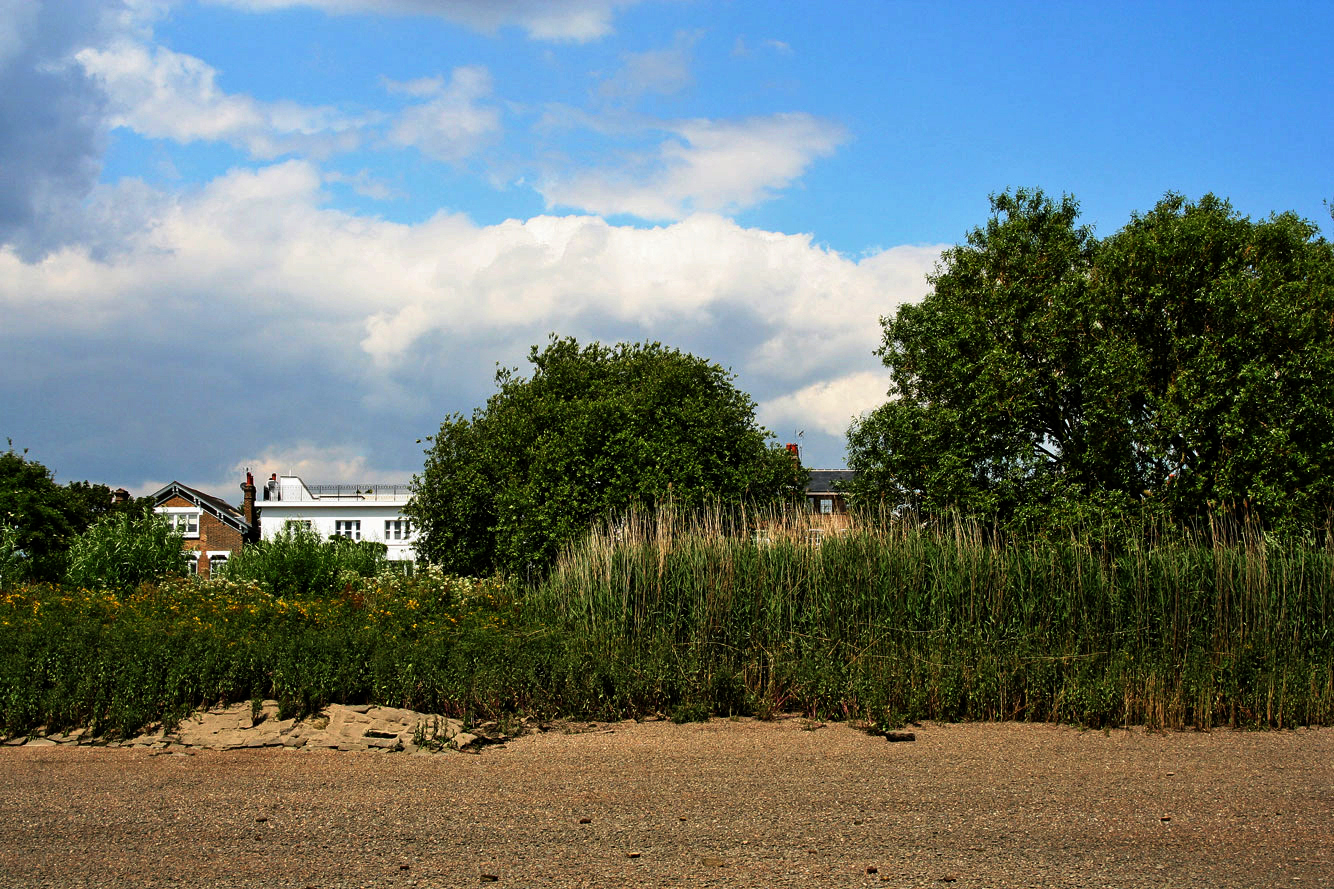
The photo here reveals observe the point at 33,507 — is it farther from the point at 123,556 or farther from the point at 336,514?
the point at 336,514

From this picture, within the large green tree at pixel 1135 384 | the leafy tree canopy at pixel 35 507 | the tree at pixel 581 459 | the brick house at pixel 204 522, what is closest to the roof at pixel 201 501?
the brick house at pixel 204 522

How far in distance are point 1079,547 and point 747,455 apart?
11536mm

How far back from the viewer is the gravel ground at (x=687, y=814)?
488 centimetres

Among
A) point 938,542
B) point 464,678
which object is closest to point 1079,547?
point 938,542

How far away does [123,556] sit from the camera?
19516mm

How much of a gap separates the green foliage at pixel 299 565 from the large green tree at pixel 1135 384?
34.5ft

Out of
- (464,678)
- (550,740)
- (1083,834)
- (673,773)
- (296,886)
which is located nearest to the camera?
(296,886)

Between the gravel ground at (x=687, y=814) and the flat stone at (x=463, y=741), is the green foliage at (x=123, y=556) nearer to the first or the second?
the gravel ground at (x=687, y=814)

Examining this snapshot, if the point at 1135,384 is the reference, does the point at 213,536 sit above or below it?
below

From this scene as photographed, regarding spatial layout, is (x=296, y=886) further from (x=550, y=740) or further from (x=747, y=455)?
(x=747, y=455)

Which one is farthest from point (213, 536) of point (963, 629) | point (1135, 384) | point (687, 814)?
point (687, 814)

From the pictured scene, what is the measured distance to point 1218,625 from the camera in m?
9.82

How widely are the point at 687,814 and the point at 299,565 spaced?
15617mm

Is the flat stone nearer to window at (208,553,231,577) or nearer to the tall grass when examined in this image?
the tall grass
